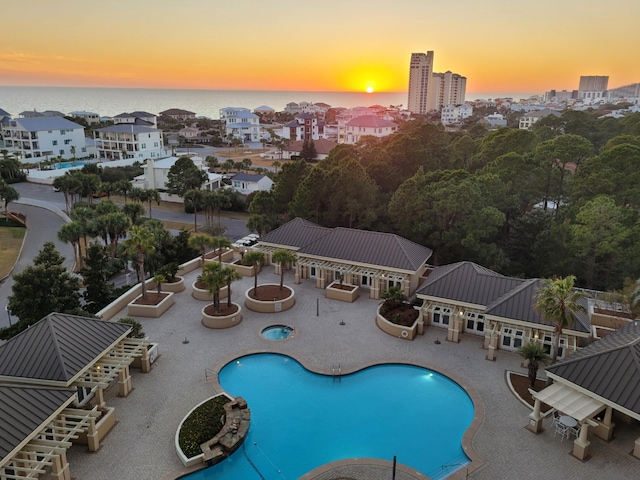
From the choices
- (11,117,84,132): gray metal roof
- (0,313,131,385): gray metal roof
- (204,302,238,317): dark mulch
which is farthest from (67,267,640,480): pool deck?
(11,117,84,132): gray metal roof

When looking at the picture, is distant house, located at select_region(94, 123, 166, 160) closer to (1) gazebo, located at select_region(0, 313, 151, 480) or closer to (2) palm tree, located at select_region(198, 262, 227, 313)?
(2) palm tree, located at select_region(198, 262, 227, 313)

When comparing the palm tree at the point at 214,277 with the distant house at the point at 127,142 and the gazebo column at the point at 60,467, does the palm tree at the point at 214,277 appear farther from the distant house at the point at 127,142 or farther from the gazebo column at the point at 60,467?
the distant house at the point at 127,142

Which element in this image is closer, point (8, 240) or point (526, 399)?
point (526, 399)

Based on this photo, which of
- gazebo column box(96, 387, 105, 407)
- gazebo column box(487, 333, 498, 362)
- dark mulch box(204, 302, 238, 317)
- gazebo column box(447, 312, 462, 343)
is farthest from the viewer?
dark mulch box(204, 302, 238, 317)

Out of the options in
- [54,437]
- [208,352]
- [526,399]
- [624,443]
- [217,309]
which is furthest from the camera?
[217,309]

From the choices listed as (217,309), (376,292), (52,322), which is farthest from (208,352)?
(376,292)

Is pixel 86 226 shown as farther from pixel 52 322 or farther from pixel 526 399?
pixel 526 399
